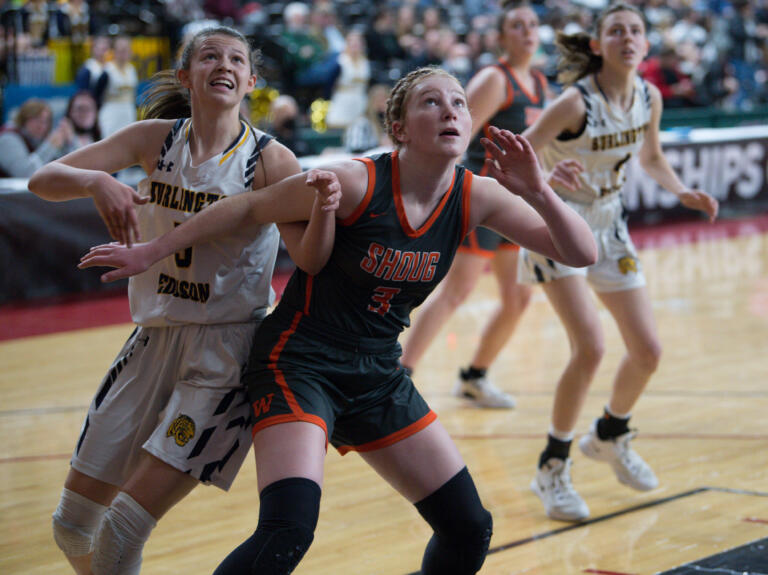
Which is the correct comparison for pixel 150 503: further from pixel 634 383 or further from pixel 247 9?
pixel 247 9

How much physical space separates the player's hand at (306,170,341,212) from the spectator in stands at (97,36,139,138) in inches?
344

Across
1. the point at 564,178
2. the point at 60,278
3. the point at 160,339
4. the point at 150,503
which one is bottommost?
the point at 60,278

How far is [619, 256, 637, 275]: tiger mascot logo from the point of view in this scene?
437cm

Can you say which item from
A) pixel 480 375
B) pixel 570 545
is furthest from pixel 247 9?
pixel 570 545

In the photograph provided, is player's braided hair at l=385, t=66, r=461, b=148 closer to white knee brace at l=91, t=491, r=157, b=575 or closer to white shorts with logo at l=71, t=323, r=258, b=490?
white shorts with logo at l=71, t=323, r=258, b=490

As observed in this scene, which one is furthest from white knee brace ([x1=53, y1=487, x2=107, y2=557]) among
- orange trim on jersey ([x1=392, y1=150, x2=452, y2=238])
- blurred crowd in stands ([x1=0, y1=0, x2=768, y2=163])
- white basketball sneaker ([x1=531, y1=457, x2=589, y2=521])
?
blurred crowd in stands ([x1=0, y1=0, x2=768, y2=163])

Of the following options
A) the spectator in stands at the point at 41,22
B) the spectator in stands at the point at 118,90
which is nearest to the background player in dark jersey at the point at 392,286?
the spectator in stands at the point at 118,90

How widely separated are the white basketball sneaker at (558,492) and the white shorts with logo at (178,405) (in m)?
1.56

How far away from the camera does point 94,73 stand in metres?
11.1

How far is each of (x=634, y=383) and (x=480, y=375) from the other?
1.63 m

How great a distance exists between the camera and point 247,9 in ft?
47.8

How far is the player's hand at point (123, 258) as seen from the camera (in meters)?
2.84

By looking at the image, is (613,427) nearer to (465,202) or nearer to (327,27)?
(465,202)

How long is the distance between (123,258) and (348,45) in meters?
10.8
